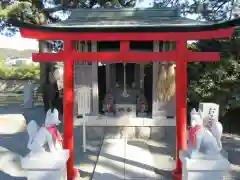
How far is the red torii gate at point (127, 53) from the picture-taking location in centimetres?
456

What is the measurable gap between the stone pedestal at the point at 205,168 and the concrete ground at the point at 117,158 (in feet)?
3.52

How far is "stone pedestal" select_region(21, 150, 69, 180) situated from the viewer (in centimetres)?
430

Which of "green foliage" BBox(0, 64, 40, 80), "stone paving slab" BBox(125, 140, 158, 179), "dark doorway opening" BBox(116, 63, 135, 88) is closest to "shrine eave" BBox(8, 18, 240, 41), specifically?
"stone paving slab" BBox(125, 140, 158, 179)

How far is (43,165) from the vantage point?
431 centimetres

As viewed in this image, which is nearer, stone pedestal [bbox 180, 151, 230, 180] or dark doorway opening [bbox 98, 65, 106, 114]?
stone pedestal [bbox 180, 151, 230, 180]

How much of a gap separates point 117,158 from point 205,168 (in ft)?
8.10

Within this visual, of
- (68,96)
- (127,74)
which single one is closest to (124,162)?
(68,96)

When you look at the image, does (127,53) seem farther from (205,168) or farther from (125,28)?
(205,168)

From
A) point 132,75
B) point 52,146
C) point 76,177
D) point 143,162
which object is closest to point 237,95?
point 132,75

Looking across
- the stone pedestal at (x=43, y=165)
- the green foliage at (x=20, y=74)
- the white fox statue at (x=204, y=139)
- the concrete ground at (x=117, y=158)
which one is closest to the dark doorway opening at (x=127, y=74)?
the concrete ground at (x=117, y=158)

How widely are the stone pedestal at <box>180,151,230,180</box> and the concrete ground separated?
42.3 inches

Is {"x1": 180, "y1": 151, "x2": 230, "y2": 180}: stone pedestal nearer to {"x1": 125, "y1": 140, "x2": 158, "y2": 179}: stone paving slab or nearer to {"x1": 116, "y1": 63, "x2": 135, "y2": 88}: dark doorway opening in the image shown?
{"x1": 125, "y1": 140, "x2": 158, "y2": 179}: stone paving slab

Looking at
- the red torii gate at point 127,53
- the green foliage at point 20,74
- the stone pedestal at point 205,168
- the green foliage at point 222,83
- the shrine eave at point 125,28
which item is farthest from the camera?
the green foliage at point 20,74

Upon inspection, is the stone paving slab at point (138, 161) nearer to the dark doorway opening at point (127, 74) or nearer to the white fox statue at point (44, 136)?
the white fox statue at point (44, 136)
